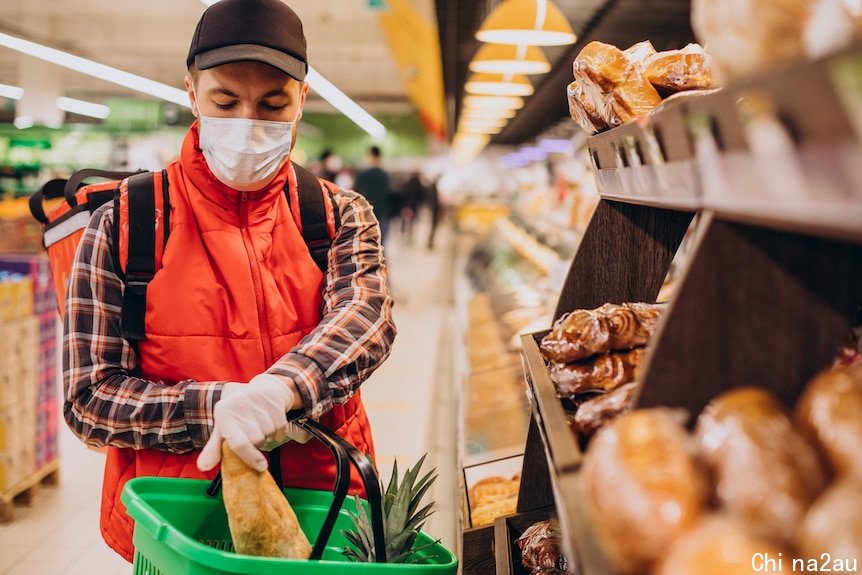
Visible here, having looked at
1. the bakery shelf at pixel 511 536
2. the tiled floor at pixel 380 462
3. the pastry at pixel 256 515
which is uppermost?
the pastry at pixel 256 515

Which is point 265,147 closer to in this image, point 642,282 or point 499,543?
point 642,282

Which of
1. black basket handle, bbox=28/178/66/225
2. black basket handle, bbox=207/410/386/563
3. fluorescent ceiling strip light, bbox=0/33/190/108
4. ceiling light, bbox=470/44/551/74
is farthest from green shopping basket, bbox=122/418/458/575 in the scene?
fluorescent ceiling strip light, bbox=0/33/190/108

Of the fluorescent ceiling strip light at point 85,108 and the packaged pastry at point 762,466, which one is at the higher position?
the fluorescent ceiling strip light at point 85,108

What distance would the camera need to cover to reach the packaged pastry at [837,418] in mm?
834

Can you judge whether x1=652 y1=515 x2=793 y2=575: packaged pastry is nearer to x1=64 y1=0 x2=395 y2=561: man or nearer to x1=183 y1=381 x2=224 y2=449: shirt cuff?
x1=64 y1=0 x2=395 y2=561: man

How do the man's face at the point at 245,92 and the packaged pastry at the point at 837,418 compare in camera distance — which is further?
the man's face at the point at 245,92


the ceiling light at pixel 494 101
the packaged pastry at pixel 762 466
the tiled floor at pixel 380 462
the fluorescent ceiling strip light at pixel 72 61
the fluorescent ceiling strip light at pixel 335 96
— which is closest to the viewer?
the packaged pastry at pixel 762 466

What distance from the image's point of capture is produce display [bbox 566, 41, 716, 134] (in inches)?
63.2

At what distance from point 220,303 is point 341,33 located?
15.5 metres

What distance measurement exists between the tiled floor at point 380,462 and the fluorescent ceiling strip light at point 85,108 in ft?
52.8

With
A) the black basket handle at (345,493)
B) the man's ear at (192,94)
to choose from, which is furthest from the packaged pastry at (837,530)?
the man's ear at (192,94)

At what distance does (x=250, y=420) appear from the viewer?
1.55m

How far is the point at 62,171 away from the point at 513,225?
40.0 ft

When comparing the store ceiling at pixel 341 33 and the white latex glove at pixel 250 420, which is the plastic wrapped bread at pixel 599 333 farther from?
the store ceiling at pixel 341 33
